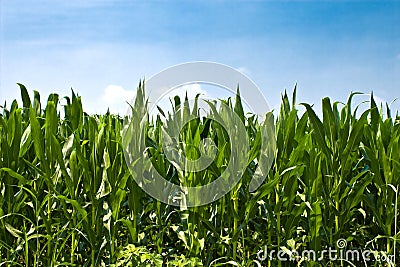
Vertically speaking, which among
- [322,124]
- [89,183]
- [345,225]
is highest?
[322,124]

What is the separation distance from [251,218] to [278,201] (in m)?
0.18

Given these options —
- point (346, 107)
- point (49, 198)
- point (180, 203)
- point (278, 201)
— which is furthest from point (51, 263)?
point (346, 107)

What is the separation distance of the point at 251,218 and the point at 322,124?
64 centimetres

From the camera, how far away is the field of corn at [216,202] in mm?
2562

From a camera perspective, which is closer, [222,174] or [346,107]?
[222,174]

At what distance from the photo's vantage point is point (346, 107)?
277cm

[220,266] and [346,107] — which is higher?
[346,107]

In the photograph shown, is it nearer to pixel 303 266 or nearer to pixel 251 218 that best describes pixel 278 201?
pixel 251 218

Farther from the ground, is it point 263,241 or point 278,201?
point 278,201

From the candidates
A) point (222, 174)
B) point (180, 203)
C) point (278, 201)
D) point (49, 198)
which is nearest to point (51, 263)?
point (49, 198)

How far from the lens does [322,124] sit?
2.59 metres

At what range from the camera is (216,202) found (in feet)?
8.59

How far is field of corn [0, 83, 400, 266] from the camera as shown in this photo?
2562mm

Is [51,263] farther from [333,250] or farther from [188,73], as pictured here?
[333,250]
